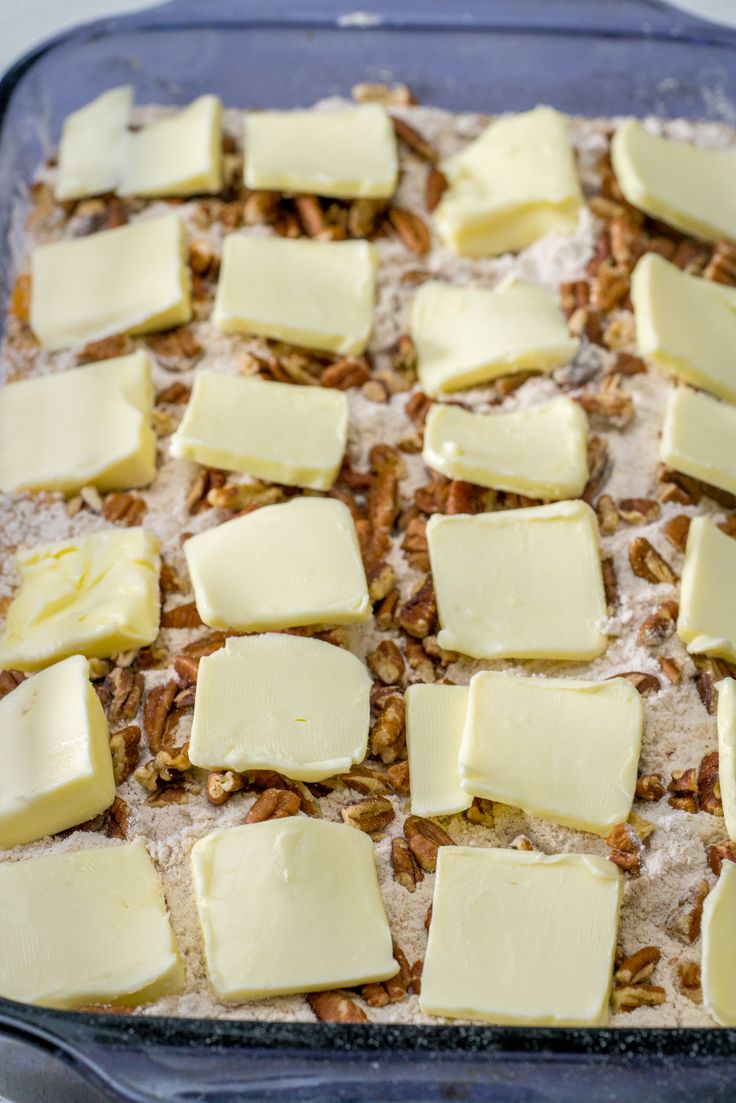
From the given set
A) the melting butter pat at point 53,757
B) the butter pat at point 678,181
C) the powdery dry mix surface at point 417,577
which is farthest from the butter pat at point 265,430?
the butter pat at point 678,181

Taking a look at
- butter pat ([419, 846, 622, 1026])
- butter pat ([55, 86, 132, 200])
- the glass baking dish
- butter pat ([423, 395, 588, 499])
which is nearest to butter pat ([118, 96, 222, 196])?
butter pat ([55, 86, 132, 200])

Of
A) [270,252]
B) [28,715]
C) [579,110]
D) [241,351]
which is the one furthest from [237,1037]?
[579,110]

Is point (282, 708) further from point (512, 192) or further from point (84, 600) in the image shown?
point (512, 192)

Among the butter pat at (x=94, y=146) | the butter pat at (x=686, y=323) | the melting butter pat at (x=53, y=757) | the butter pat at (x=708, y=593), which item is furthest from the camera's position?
the butter pat at (x=94, y=146)

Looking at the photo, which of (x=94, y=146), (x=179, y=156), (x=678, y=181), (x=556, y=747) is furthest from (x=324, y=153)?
(x=556, y=747)

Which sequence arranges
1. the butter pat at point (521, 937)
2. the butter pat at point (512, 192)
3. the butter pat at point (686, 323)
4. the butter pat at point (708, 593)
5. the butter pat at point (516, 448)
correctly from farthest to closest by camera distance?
the butter pat at point (512, 192) → the butter pat at point (686, 323) → the butter pat at point (516, 448) → the butter pat at point (708, 593) → the butter pat at point (521, 937)

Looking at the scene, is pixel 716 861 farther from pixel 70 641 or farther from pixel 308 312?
pixel 308 312

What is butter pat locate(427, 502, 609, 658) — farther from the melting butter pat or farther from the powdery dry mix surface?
the melting butter pat

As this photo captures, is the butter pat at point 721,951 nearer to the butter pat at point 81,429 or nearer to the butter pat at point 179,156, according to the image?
the butter pat at point 81,429
